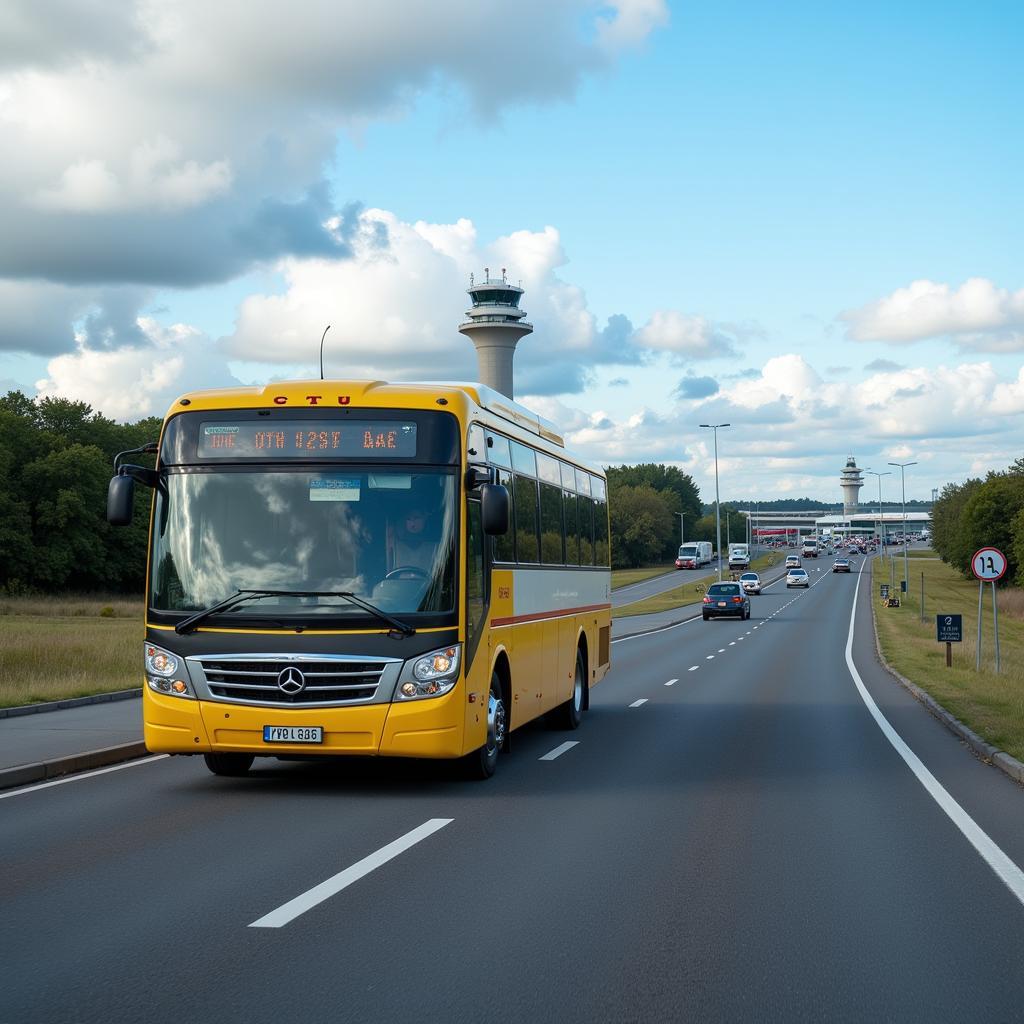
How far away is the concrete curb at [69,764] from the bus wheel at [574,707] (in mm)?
5287

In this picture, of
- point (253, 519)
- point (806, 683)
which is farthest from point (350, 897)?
point (806, 683)

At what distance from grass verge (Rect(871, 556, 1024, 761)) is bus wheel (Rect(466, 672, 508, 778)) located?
5092 millimetres

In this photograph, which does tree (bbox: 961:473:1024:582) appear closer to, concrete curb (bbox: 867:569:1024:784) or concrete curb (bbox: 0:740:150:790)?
concrete curb (bbox: 867:569:1024:784)

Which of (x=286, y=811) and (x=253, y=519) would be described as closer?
(x=286, y=811)

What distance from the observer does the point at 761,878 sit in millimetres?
8219

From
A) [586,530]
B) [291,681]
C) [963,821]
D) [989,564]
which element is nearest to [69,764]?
[291,681]

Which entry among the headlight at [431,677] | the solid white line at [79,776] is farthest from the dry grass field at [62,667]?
the headlight at [431,677]

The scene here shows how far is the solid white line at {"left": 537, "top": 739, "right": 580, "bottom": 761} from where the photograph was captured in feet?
47.4

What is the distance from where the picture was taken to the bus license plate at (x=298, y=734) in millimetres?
10875

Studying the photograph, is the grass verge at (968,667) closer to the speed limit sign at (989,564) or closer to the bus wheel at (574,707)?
the speed limit sign at (989,564)

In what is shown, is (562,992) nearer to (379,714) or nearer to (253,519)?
(379,714)

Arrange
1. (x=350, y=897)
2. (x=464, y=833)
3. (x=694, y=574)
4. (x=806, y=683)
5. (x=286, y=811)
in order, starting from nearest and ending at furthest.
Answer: (x=350, y=897) < (x=464, y=833) < (x=286, y=811) < (x=806, y=683) < (x=694, y=574)

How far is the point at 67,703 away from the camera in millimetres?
19406

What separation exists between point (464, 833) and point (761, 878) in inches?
90.3
